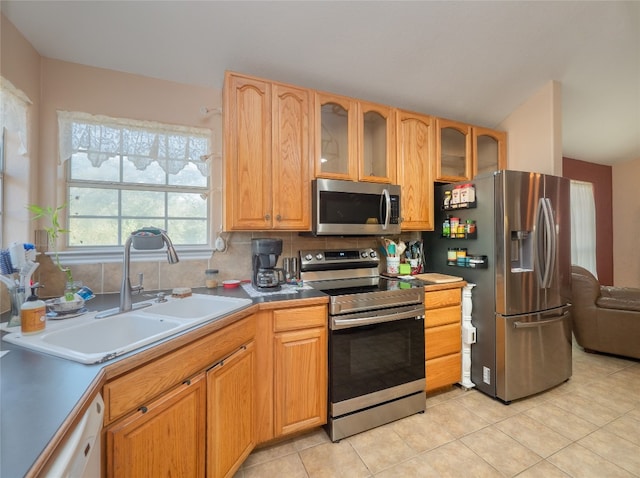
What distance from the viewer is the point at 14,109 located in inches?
55.7

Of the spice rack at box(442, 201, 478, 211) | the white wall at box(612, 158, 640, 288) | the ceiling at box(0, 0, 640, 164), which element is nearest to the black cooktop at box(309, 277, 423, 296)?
the spice rack at box(442, 201, 478, 211)

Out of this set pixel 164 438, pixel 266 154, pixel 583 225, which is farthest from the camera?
pixel 583 225

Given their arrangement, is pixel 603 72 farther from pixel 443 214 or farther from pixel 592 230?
pixel 592 230

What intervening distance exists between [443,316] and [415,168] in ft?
3.97

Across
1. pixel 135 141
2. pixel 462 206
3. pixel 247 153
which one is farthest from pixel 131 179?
pixel 462 206

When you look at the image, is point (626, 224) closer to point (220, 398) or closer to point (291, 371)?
point (291, 371)

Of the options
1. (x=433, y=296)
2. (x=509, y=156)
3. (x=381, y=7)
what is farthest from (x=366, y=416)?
(x=509, y=156)

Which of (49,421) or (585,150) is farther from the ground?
(585,150)

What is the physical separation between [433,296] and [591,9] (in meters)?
2.27

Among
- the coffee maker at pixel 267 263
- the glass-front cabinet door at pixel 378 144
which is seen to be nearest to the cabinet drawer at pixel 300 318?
the coffee maker at pixel 267 263

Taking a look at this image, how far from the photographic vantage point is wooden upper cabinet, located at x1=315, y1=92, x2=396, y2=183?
2000mm

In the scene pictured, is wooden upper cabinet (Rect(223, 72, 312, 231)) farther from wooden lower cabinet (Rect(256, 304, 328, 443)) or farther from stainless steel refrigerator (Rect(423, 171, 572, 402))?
stainless steel refrigerator (Rect(423, 171, 572, 402))

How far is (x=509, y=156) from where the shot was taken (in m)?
2.73

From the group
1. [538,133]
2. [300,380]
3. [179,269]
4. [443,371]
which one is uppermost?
[538,133]
